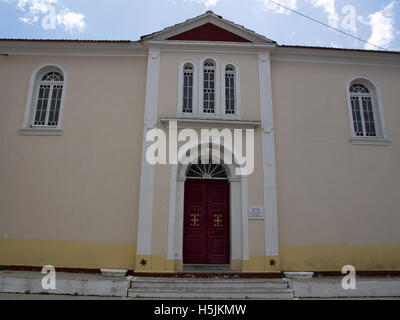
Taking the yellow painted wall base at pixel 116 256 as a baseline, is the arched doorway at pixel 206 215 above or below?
above

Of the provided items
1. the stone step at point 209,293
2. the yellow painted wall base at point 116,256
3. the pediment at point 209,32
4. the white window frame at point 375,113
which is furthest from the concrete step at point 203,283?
the pediment at point 209,32

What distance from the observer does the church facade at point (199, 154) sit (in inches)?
295

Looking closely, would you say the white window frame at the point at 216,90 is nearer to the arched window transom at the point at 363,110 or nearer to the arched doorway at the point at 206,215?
the arched doorway at the point at 206,215

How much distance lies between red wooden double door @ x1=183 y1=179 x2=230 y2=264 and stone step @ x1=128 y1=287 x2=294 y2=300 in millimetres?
1362

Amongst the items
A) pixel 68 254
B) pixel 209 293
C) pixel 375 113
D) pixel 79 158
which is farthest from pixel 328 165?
pixel 68 254

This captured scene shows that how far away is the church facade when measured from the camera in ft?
24.6

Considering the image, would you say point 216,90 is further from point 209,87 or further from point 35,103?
point 35,103

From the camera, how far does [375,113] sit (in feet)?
28.8

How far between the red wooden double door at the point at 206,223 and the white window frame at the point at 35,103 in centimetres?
455

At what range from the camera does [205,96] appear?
333 inches

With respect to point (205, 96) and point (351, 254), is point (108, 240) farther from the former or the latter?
point (351, 254)

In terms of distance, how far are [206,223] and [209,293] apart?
2.06 metres

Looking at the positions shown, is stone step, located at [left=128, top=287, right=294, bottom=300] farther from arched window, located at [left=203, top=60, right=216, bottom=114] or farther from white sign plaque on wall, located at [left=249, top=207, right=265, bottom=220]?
arched window, located at [left=203, top=60, right=216, bottom=114]
